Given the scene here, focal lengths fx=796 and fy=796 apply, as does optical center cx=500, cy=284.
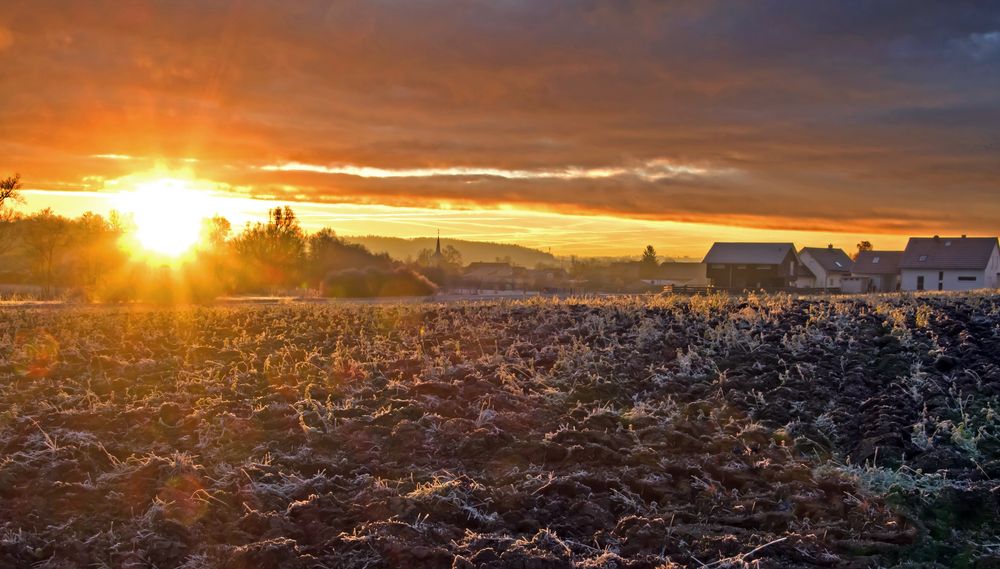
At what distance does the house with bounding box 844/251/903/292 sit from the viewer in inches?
3041

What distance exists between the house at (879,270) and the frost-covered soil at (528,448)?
232ft

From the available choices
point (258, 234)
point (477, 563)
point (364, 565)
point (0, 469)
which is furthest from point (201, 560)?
point (258, 234)

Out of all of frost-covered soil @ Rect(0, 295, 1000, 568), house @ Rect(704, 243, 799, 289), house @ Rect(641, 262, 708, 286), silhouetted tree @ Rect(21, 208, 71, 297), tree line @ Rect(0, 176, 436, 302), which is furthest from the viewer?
house @ Rect(641, 262, 708, 286)

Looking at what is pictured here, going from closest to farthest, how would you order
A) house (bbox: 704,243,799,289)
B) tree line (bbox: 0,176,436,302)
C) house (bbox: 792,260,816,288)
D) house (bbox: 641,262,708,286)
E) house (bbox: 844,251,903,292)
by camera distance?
tree line (bbox: 0,176,436,302) < house (bbox: 704,243,799,289) < house (bbox: 792,260,816,288) < house (bbox: 844,251,903,292) < house (bbox: 641,262,708,286)

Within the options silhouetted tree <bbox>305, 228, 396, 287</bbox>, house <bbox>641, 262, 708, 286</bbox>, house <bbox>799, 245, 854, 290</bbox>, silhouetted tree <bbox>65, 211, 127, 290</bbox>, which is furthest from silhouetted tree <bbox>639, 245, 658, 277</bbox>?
silhouetted tree <bbox>65, 211, 127, 290</bbox>

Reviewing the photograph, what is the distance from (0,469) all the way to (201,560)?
2802mm

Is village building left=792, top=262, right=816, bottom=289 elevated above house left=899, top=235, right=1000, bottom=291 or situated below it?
below

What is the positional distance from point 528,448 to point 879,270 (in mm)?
80094

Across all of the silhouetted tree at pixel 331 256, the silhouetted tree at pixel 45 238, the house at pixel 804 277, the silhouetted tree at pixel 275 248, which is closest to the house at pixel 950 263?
the house at pixel 804 277

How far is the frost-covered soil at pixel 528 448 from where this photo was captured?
5895 millimetres

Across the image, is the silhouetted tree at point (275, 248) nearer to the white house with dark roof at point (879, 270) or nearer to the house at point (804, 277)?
the house at point (804, 277)

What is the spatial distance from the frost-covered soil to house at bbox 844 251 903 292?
70.7 m

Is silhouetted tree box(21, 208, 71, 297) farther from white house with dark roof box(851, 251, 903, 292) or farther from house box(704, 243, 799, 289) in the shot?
white house with dark roof box(851, 251, 903, 292)

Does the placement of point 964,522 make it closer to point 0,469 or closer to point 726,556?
point 726,556
